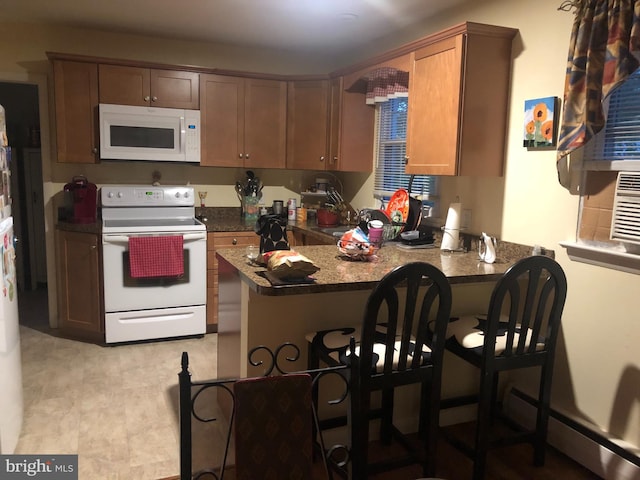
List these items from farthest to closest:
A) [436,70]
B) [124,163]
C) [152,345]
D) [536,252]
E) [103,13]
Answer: [124,163] → [152,345] → [103,13] → [436,70] → [536,252]

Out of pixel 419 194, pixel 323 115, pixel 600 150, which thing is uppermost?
pixel 323 115

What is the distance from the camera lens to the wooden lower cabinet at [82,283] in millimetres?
3865

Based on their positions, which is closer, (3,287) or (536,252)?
(3,287)

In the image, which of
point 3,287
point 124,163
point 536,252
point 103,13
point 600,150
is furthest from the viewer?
point 124,163

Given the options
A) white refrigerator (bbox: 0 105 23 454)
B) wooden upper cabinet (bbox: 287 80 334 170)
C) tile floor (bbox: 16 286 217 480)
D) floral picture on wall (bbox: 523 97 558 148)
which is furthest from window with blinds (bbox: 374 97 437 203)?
white refrigerator (bbox: 0 105 23 454)

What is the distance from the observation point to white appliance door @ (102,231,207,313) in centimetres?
377

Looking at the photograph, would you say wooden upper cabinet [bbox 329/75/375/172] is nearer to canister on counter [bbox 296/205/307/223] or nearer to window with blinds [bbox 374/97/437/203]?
window with blinds [bbox 374/97/437/203]

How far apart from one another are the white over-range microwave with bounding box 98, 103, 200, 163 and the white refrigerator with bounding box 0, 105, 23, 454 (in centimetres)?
150

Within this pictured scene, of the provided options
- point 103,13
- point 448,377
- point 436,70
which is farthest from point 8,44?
point 448,377

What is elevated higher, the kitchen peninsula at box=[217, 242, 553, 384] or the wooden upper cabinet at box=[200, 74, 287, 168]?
the wooden upper cabinet at box=[200, 74, 287, 168]

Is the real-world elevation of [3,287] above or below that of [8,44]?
below

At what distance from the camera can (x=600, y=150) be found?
2.37 m

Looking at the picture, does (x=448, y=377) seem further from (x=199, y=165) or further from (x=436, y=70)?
(x=199, y=165)

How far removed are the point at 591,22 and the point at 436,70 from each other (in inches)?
32.5
